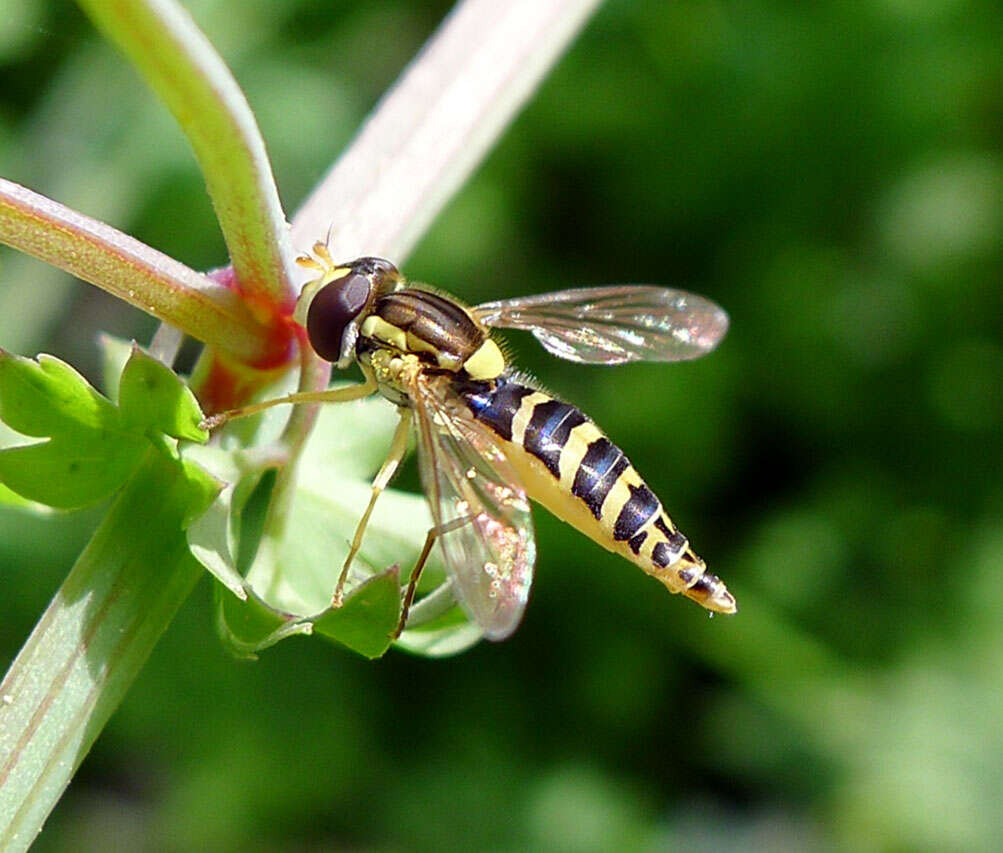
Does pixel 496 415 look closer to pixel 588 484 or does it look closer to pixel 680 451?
pixel 588 484

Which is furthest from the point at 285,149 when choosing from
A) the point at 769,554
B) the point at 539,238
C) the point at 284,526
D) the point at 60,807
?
the point at 284,526

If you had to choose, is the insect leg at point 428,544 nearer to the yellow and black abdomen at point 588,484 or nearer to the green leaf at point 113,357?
the yellow and black abdomen at point 588,484

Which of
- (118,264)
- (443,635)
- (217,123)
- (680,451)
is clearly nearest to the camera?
(217,123)

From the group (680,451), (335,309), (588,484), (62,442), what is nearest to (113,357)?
(335,309)

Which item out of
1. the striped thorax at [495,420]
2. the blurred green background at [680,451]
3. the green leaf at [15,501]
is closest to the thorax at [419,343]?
the striped thorax at [495,420]

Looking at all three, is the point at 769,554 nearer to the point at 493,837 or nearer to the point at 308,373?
→ the point at 493,837

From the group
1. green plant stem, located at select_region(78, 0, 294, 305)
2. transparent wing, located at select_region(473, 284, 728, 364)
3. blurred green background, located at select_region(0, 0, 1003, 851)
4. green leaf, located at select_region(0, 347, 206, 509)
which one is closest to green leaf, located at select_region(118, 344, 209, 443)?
green leaf, located at select_region(0, 347, 206, 509)
